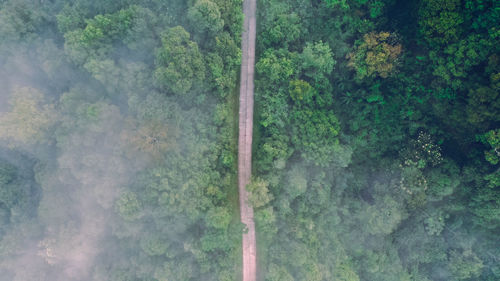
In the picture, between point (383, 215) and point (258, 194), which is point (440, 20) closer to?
point (383, 215)

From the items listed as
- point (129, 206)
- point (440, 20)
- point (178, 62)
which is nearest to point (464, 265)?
point (440, 20)

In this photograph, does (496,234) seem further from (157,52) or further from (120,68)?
(120,68)

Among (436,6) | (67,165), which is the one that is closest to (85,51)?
(67,165)

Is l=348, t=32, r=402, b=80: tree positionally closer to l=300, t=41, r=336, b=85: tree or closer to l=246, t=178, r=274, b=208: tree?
l=300, t=41, r=336, b=85: tree

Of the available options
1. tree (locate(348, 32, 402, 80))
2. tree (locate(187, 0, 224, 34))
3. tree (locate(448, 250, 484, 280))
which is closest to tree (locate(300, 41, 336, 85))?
tree (locate(348, 32, 402, 80))

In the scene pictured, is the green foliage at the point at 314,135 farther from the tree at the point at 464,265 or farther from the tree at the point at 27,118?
the tree at the point at 27,118

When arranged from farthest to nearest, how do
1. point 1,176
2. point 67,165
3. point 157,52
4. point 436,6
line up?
point 1,176
point 67,165
point 157,52
point 436,6

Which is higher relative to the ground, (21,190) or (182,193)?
(182,193)
